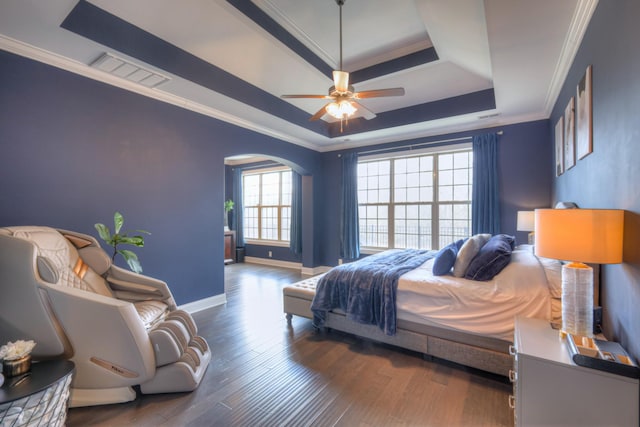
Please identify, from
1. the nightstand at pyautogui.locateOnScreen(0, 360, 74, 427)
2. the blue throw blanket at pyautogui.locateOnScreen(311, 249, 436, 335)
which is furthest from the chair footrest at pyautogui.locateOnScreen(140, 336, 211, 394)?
the blue throw blanket at pyautogui.locateOnScreen(311, 249, 436, 335)

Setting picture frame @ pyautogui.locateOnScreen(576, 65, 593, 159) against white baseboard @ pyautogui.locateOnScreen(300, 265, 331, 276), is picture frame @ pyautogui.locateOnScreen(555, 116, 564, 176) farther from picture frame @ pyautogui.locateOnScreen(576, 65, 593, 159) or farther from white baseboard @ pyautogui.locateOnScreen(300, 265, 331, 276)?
white baseboard @ pyautogui.locateOnScreen(300, 265, 331, 276)

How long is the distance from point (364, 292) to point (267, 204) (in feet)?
17.1

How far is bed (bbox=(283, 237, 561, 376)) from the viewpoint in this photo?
2068 millimetres

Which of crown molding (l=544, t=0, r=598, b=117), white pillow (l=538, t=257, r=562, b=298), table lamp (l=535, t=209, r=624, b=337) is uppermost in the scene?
crown molding (l=544, t=0, r=598, b=117)

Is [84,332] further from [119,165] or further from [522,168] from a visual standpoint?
[522,168]

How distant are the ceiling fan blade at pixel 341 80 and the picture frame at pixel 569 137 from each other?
74.4 inches

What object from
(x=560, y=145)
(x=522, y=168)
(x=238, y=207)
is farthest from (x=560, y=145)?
(x=238, y=207)

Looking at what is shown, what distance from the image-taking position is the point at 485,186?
4.30m

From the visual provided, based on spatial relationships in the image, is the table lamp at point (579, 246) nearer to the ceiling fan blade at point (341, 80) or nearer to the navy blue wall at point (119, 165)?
the ceiling fan blade at point (341, 80)

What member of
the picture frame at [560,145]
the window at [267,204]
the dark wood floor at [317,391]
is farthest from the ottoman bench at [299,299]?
the window at [267,204]

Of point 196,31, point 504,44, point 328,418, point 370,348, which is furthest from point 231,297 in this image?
point 504,44

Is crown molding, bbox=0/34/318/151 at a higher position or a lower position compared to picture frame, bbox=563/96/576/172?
higher

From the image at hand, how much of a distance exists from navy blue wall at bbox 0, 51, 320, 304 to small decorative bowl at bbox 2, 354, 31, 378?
1.42 m

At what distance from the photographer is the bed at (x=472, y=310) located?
207cm
